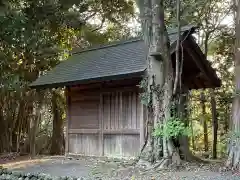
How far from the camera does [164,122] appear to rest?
9.37m

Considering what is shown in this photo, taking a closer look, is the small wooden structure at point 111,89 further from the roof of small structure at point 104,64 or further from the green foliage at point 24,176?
the green foliage at point 24,176

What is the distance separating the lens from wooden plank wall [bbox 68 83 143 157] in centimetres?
1107

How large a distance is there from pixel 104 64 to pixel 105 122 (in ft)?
6.02

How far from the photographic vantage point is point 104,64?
11.6 meters

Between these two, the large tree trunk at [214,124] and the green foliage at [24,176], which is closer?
the green foliage at [24,176]

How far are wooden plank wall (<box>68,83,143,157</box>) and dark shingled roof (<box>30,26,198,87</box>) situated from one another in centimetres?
79

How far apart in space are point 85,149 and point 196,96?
6763 mm

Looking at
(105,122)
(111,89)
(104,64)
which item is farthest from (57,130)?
(104,64)

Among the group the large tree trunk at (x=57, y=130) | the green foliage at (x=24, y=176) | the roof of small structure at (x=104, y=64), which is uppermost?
the roof of small structure at (x=104, y=64)

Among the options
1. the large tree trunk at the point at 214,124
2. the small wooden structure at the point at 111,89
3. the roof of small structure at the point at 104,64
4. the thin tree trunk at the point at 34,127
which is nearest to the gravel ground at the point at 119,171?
the small wooden structure at the point at 111,89

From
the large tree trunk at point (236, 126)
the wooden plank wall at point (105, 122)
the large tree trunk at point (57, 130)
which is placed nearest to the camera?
the large tree trunk at point (236, 126)

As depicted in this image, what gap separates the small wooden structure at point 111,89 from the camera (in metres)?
10.8

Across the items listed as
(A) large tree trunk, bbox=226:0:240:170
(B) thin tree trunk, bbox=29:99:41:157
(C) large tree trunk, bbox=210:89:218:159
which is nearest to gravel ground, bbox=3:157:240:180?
(A) large tree trunk, bbox=226:0:240:170

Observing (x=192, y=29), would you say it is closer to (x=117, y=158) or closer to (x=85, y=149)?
(x=117, y=158)
